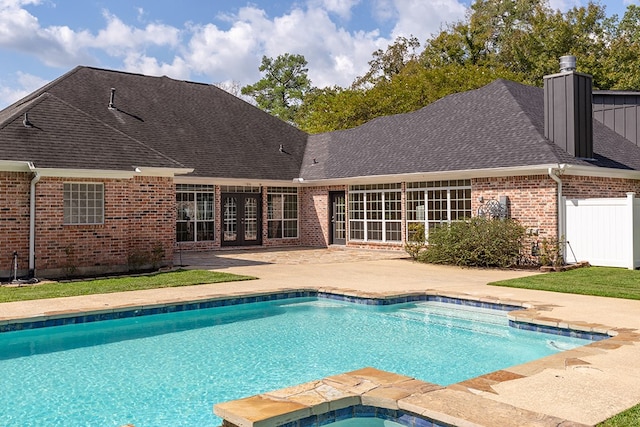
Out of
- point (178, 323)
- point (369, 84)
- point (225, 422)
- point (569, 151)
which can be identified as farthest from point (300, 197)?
point (369, 84)

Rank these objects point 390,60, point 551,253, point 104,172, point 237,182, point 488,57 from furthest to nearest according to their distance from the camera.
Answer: point 390,60
point 488,57
point 237,182
point 551,253
point 104,172

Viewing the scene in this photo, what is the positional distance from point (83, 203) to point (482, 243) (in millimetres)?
→ 9965

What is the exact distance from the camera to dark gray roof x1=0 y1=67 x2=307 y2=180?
20.0 m

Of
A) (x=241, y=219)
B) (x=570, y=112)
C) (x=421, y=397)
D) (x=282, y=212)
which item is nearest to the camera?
(x=421, y=397)

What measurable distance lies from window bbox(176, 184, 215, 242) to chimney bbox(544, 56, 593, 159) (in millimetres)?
11803

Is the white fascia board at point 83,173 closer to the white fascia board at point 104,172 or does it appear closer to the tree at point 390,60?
the white fascia board at point 104,172

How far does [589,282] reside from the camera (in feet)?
36.5

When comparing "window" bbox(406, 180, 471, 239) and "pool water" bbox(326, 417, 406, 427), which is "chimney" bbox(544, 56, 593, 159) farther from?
"pool water" bbox(326, 417, 406, 427)

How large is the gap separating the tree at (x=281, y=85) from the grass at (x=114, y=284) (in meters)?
39.4

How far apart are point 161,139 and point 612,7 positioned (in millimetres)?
33661

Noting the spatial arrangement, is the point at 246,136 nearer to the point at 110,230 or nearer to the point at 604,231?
the point at 110,230

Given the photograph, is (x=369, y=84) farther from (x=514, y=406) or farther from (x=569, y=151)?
(x=514, y=406)

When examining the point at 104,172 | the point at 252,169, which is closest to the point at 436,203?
the point at 252,169

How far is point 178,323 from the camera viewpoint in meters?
8.85
